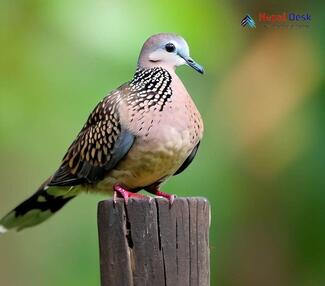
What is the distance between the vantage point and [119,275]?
135 inches

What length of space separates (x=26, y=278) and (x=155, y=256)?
12.0ft

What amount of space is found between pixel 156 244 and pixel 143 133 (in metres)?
0.99

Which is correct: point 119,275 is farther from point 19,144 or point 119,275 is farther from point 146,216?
point 19,144

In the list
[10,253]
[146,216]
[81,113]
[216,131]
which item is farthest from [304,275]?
[146,216]

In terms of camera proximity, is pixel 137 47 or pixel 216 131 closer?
pixel 137 47

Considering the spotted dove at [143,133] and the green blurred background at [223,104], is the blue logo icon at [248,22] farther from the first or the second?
the spotted dove at [143,133]

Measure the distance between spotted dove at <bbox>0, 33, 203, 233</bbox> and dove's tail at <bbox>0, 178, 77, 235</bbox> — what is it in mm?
277

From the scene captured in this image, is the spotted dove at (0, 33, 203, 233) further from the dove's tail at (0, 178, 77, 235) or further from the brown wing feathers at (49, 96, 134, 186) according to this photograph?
the dove's tail at (0, 178, 77, 235)

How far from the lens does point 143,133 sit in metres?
4.32

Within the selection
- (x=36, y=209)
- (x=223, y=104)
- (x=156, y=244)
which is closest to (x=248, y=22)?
(x=223, y=104)

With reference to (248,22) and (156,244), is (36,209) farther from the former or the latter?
(156,244)

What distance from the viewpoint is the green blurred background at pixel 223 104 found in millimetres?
5781

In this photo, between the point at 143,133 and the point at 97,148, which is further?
the point at 97,148

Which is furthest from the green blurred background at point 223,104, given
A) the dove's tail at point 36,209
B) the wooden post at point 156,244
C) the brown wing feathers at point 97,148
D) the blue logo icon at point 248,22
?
the wooden post at point 156,244
